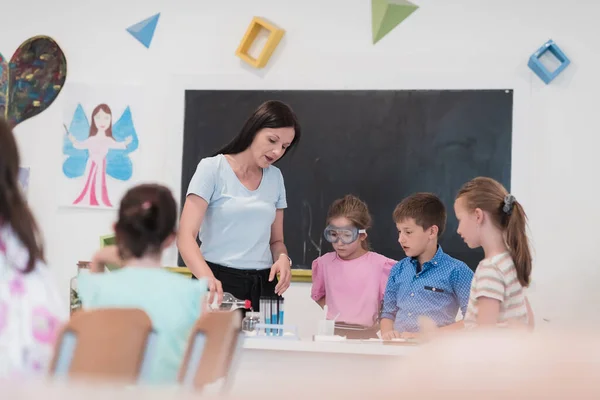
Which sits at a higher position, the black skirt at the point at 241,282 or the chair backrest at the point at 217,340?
the chair backrest at the point at 217,340

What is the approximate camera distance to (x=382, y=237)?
134 inches

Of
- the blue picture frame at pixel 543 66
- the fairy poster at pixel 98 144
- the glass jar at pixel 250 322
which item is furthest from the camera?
the fairy poster at pixel 98 144

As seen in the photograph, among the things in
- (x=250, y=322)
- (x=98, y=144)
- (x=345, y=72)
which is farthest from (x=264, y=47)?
(x=250, y=322)

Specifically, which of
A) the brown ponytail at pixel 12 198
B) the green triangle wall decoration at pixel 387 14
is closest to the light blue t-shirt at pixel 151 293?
the brown ponytail at pixel 12 198

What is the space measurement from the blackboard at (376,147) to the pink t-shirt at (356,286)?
2.14 feet

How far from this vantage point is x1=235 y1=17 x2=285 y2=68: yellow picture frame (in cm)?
344

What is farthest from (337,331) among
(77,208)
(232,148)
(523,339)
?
(523,339)

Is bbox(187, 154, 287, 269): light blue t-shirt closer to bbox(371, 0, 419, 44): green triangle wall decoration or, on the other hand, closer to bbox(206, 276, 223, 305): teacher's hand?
bbox(206, 276, 223, 305): teacher's hand

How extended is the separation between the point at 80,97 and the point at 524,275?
8.30 ft

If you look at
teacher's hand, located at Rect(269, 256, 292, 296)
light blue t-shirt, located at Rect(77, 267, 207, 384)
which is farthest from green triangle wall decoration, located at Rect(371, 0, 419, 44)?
light blue t-shirt, located at Rect(77, 267, 207, 384)

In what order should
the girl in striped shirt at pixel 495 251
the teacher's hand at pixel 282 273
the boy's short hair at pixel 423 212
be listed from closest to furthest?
the girl in striped shirt at pixel 495 251 < the teacher's hand at pixel 282 273 < the boy's short hair at pixel 423 212

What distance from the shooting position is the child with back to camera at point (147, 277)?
1290 millimetres

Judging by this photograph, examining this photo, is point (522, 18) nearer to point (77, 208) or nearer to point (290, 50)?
point (290, 50)

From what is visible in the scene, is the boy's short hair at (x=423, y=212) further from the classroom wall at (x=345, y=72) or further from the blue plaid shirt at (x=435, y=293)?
the classroom wall at (x=345, y=72)
